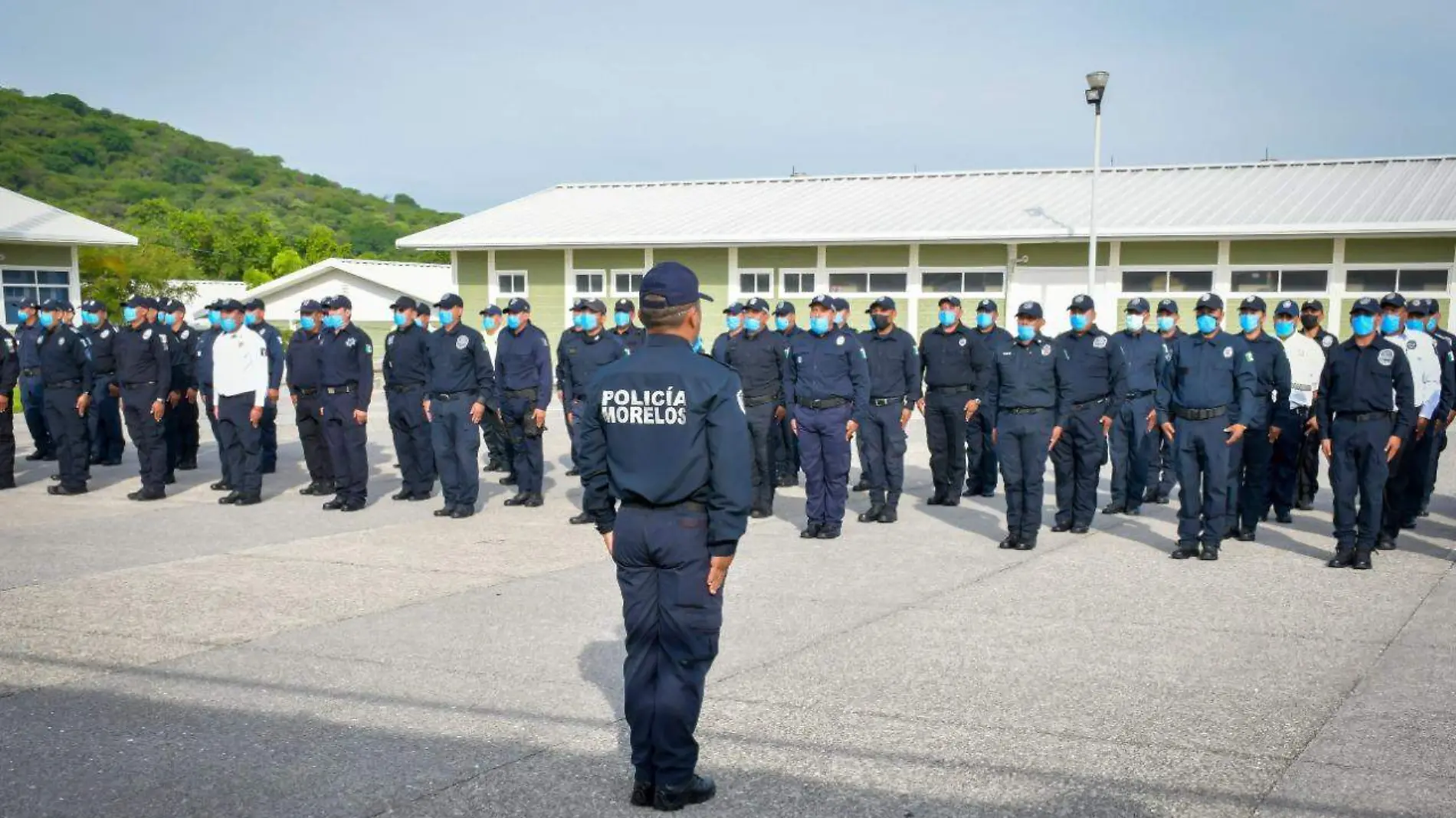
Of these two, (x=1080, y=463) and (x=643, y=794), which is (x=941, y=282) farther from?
(x=643, y=794)

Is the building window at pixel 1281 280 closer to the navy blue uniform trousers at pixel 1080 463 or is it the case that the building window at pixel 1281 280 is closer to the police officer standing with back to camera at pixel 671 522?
the navy blue uniform trousers at pixel 1080 463

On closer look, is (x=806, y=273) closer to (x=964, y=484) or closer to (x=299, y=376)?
(x=964, y=484)

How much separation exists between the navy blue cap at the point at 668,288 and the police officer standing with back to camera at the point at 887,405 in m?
6.57

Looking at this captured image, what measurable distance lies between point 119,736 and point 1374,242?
2514 centimetres

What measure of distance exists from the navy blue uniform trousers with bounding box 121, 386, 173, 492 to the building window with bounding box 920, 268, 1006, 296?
18.9 m

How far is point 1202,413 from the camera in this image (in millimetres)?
9156

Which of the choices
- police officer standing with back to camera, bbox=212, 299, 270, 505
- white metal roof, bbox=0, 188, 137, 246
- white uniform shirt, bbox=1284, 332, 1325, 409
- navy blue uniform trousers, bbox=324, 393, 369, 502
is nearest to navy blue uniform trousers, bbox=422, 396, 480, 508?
navy blue uniform trousers, bbox=324, 393, 369, 502

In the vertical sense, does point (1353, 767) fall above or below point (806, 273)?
below

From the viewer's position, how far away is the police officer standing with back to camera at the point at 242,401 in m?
11.7

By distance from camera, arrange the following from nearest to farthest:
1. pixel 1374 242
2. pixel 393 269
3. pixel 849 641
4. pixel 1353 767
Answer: pixel 1353 767, pixel 849 641, pixel 1374 242, pixel 393 269

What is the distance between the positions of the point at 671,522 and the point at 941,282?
24.3 m

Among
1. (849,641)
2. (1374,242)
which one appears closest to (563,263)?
(1374,242)

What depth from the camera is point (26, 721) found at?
527 centimetres

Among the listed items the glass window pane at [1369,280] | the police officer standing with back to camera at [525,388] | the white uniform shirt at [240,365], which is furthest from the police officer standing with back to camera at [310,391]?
the glass window pane at [1369,280]
